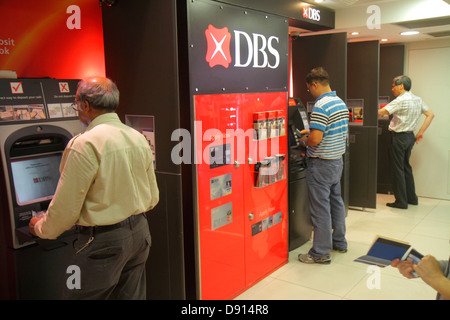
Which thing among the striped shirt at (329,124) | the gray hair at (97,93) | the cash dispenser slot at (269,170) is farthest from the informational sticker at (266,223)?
the gray hair at (97,93)

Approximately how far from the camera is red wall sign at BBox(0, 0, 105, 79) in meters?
2.88

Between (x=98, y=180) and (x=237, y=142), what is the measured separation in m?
1.42

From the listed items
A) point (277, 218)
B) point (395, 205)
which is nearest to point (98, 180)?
point (277, 218)

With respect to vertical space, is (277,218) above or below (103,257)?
below

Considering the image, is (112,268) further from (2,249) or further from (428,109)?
(428,109)

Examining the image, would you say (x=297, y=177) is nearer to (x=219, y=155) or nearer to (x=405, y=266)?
(x=219, y=155)

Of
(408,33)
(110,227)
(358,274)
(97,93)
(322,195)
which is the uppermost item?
(408,33)

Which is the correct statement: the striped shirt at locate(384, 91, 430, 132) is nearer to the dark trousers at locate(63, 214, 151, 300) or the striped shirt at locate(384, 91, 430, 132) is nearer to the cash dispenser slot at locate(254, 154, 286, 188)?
the cash dispenser slot at locate(254, 154, 286, 188)

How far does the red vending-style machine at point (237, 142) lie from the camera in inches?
120

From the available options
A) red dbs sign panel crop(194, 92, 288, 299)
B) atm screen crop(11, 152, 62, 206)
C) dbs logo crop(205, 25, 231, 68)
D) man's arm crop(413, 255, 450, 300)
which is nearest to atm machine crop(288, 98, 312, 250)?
red dbs sign panel crop(194, 92, 288, 299)

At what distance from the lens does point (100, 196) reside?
7.31 feet

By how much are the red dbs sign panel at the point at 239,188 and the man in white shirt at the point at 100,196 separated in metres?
0.72

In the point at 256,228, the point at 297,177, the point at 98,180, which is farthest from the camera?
the point at 297,177

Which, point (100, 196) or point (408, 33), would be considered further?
point (408, 33)
